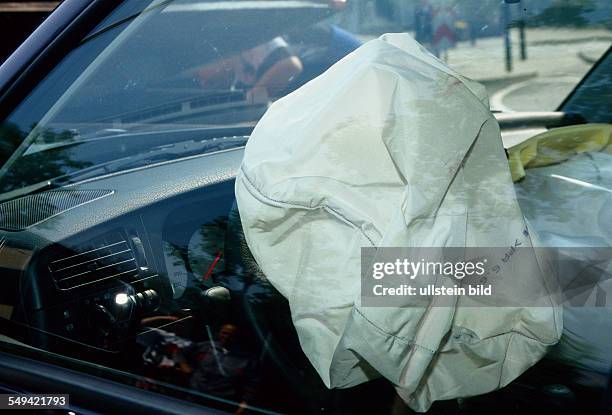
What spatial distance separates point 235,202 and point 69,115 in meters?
0.39

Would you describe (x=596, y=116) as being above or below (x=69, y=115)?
below

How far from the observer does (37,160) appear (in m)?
1.70

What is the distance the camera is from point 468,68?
170 centimetres

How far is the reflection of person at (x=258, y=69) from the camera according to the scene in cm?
181

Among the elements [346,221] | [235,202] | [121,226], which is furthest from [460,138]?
[121,226]

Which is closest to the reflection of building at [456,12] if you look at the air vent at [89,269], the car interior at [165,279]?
the car interior at [165,279]

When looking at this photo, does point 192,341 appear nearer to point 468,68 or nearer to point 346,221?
point 346,221

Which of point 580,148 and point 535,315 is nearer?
point 535,315

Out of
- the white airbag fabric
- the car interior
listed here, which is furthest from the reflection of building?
the white airbag fabric

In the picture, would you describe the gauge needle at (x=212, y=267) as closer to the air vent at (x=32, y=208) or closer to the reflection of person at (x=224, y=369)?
the reflection of person at (x=224, y=369)

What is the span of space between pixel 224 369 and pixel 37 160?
60 cm

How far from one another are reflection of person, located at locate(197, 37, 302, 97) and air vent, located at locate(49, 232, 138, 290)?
0.45 m

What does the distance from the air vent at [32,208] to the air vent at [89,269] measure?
10 centimetres

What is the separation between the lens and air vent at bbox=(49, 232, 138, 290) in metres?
1.66
